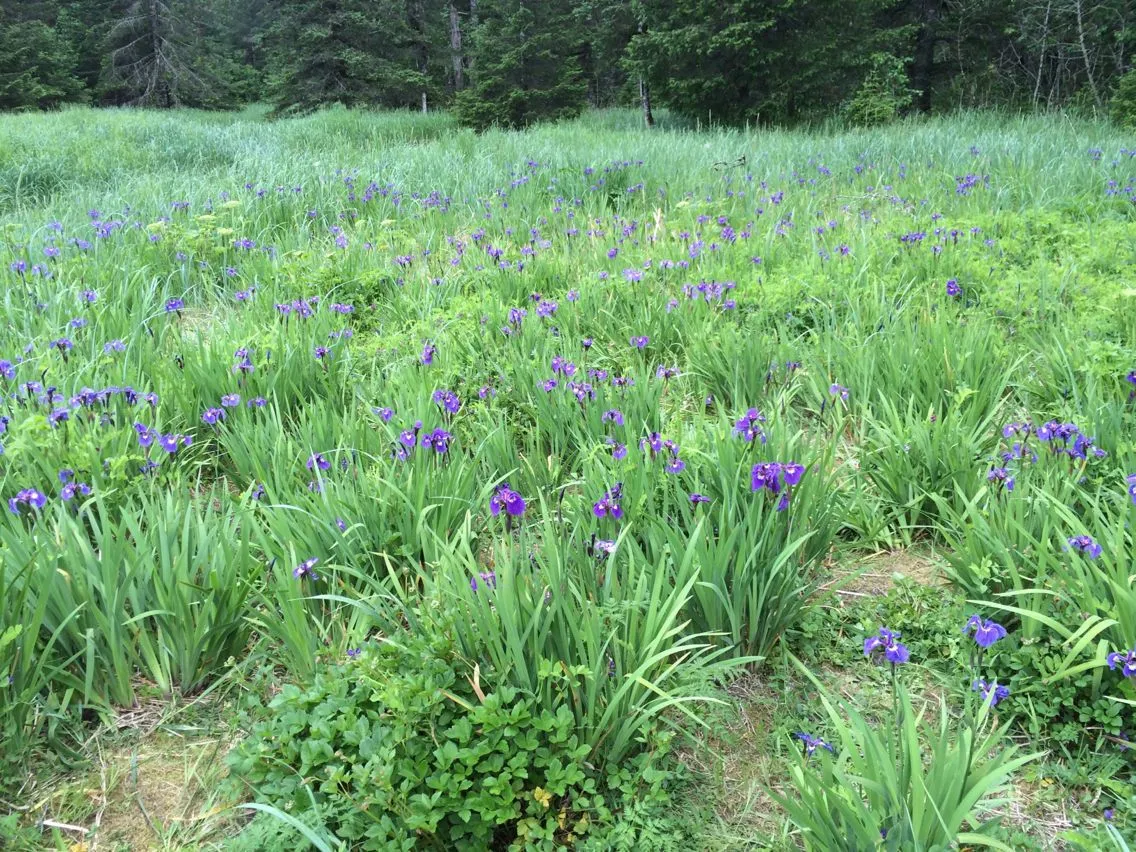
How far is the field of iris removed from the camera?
4.53 feet

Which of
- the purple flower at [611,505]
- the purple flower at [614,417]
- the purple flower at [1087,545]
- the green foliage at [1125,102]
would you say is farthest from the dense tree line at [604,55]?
the purple flower at [1087,545]

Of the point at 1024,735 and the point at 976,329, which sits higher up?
the point at 976,329

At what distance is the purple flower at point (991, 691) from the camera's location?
1.36 metres

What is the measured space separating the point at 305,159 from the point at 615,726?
24.2 feet

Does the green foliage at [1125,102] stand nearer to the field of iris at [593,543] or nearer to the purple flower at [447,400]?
the field of iris at [593,543]

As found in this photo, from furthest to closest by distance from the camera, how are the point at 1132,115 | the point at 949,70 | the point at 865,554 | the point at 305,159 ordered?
the point at 949,70 < the point at 1132,115 < the point at 305,159 < the point at 865,554

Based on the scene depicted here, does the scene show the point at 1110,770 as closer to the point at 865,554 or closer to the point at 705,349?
the point at 865,554

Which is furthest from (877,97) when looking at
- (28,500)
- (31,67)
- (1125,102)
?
(31,67)

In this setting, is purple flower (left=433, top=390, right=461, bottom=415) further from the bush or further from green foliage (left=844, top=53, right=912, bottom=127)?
green foliage (left=844, top=53, right=912, bottom=127)

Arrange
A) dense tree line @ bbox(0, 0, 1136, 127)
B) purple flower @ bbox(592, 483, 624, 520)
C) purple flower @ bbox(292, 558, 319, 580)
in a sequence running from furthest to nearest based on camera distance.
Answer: dense tree line @ bbox(0, 0, 1136, 127)
purple flower @ bbox(592, 483, 624, 520)
purple flower @ bbox(292, 558, 319, 580)

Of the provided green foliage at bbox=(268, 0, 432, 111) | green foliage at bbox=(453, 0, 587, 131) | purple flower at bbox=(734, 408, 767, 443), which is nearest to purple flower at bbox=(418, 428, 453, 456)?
purple flower at bbox=(734, 408, 767, 443)

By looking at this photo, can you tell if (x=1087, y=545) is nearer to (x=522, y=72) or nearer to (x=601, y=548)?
(x=601, y=548)

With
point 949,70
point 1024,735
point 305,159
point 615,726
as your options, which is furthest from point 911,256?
point 949,70

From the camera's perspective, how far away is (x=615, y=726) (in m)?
1.44
